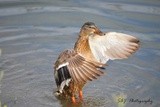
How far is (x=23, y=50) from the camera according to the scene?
988cm

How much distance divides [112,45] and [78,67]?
1.12 m

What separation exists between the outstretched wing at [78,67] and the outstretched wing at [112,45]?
0.60 metres

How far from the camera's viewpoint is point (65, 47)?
10008mm

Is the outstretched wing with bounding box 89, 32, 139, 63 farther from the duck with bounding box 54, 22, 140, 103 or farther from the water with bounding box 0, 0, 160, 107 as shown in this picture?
the water with bounding box 0, 0, 160, 107

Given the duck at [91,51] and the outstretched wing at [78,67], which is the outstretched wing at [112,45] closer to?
the duck at [91,51]

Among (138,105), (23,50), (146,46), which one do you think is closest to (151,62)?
(146,46)

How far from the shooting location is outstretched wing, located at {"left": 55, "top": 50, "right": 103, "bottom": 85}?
6.57m

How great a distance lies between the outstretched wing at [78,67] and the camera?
21.5 feet

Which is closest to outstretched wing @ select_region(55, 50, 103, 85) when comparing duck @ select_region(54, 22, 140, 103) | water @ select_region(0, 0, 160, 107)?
duck @ select_region(54, 22, 140, 103)

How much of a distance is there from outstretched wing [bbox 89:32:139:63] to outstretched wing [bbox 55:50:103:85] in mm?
603

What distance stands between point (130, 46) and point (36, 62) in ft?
8.02

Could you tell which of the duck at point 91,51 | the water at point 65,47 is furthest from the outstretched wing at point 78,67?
the water at point 65,47

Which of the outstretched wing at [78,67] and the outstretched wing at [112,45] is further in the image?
the outstretched wing at [112,45]

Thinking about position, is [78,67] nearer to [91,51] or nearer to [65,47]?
[91,51]
